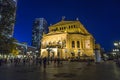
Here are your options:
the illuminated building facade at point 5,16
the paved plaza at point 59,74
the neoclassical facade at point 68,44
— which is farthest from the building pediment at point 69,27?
the illuminated building facade at point 5,16

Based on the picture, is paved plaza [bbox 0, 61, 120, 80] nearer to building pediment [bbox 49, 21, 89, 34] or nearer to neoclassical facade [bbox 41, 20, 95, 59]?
neoclassical facade [bbox 41, 20, 95, 59]

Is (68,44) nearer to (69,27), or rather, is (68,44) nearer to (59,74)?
(69,27)

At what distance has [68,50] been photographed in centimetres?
8531

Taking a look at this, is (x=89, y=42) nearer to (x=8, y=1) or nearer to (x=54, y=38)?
(x=54, y=38)

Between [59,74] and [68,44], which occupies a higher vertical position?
[68,44]

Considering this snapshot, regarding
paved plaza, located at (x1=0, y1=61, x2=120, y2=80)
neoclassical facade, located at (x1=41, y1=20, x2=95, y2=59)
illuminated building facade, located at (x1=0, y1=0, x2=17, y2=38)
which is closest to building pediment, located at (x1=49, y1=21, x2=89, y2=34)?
neoclassical facade, located at (x1=41, y1=20, x2=95, y2=59)

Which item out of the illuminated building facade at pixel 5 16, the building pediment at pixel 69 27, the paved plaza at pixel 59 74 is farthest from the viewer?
the building pediment at pixel 69 27

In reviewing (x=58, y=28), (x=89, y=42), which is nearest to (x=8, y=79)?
(x=89, y=42)

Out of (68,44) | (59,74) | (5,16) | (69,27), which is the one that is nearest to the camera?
(59,74)

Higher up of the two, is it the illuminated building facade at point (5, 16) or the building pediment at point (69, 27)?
the building pediment at point (69, 27)

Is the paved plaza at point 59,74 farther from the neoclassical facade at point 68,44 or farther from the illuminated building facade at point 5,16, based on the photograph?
the neoclassical facade at point 68,44

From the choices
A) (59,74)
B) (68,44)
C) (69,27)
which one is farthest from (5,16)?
(69,27)

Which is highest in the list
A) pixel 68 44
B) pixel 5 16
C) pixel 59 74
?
pixel 5 16

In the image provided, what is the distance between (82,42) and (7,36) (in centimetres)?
7333
